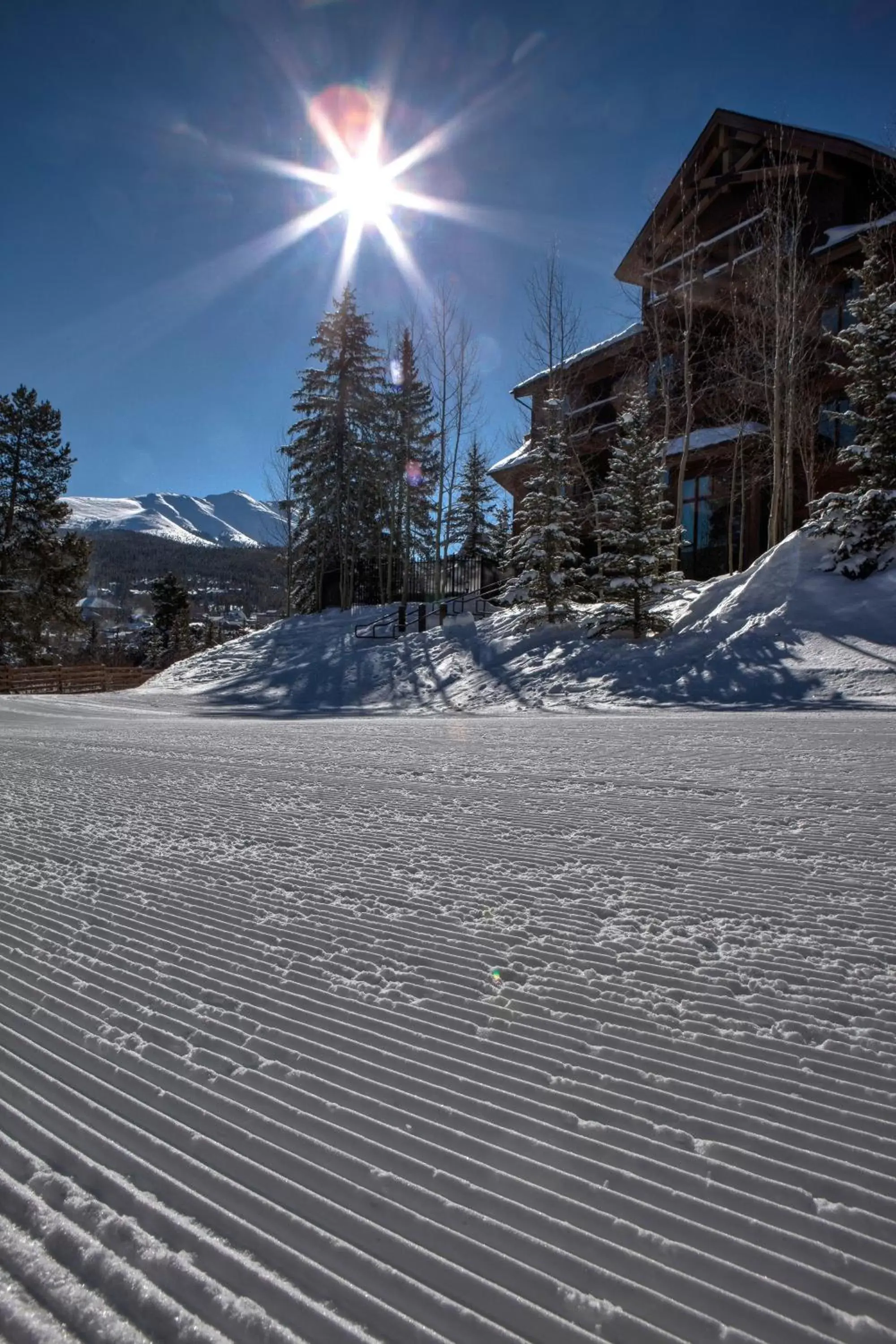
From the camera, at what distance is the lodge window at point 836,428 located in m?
18.8

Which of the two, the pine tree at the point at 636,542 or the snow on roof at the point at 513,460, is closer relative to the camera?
the pine tree at the point at 636,542

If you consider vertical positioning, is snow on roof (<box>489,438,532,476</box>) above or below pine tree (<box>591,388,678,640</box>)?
above

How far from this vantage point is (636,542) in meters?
14.8

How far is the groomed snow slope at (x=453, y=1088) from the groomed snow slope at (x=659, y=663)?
876 cm

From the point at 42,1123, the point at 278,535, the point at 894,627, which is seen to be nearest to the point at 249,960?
the point at 42,1123

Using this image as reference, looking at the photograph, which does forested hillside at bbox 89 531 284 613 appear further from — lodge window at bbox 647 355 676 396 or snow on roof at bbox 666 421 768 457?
snow on roof at bbox 666 421 768 457

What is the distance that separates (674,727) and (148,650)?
51671 millimetres

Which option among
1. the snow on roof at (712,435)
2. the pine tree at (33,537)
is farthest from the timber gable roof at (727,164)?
the pine tree at (33,537)

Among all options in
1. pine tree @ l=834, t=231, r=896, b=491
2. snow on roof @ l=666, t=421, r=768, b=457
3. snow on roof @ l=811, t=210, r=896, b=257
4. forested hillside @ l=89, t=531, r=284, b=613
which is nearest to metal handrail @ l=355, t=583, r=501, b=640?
snow on roof @ l=666, t=421, r=768, b=457

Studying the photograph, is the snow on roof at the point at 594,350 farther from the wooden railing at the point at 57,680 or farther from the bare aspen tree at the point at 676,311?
the wooden railing at the point at 57,680

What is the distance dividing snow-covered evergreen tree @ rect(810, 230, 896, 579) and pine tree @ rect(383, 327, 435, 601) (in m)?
17.2

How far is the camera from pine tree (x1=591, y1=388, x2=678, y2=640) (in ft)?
48.2

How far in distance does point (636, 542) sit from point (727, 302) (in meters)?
10.5

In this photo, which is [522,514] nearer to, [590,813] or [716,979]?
[590,813]
